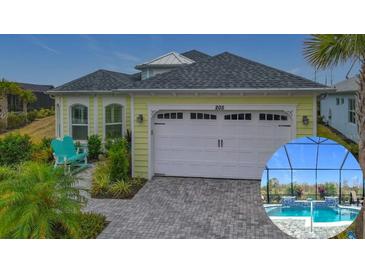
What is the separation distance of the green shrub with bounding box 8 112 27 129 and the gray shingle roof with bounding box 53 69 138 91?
6.23 ft

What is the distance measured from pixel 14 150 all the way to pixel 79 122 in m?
3.12

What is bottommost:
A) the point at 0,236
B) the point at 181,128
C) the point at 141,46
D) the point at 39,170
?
the point at 0,236

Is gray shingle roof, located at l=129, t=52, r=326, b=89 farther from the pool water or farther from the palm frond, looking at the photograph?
the pool water

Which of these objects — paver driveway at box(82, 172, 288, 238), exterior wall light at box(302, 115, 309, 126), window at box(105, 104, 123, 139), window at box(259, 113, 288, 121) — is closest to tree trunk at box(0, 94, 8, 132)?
window at box(105, 104, 123, 139)

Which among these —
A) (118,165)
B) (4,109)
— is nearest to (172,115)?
(118,165)

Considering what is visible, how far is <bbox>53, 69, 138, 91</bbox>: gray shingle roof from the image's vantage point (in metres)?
14.2

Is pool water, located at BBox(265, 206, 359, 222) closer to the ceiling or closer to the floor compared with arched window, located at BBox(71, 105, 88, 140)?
closer to the floor

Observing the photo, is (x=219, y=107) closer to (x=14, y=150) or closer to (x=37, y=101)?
(x=14, y=150)

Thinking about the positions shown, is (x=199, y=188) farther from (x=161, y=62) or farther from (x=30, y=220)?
(x=161, y=62)

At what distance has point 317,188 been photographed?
18.2 feet

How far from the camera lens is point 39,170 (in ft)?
19.7
